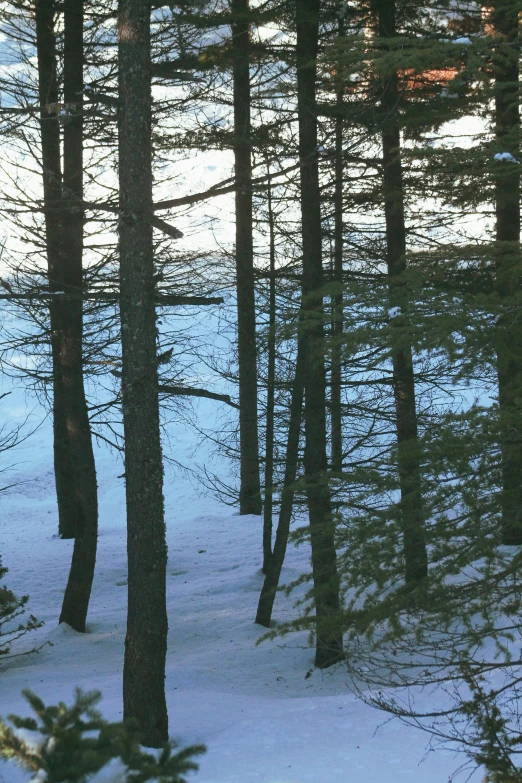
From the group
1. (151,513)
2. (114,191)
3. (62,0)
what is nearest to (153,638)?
(151,513)

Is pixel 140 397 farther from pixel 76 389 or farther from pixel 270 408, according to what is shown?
pixel 270 408

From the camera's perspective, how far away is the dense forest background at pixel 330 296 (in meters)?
4.47

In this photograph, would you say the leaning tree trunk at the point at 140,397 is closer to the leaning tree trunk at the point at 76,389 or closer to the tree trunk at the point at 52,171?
the tree trunk at the point at 52,171

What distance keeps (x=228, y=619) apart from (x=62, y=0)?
32.9 ft

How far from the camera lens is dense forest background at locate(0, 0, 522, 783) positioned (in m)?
4.47

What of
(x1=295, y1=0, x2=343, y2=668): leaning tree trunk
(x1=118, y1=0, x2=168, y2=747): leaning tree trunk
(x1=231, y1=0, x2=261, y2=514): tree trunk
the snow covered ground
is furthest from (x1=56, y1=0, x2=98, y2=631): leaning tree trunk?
(x1=118, y1=0, x2=168, y2=747): leaning tree trunk

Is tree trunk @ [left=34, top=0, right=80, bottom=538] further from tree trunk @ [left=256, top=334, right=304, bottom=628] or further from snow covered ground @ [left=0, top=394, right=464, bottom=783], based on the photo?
tree trunk @ [left=256, top=334, right=304, bottom=628]

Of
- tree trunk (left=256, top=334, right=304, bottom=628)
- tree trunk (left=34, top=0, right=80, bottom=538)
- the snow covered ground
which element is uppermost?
tree trunk (left=34, top=0, right=80, bottom=538)

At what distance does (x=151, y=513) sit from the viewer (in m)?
6.56

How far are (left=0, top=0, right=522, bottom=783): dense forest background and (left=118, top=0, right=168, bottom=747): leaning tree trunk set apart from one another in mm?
19

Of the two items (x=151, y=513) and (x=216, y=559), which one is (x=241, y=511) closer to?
(x=216, y=559)

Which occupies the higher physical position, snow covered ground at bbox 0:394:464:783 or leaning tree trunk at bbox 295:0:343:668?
leaning tree trunk at bbox 295:0:343:668

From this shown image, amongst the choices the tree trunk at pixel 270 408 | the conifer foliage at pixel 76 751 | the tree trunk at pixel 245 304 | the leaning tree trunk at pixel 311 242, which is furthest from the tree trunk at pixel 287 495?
the conifer foliage at pixel 76 751

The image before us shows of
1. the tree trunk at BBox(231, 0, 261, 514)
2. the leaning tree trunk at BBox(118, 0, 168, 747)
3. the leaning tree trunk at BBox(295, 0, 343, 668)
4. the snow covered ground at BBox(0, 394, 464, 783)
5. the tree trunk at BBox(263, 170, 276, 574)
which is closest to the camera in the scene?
the snow covered ground at BBox(0, 394, 464, 783)
